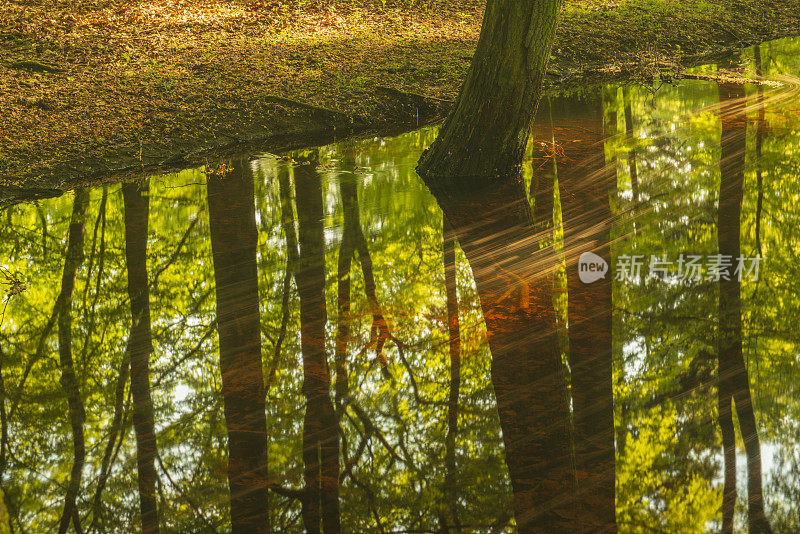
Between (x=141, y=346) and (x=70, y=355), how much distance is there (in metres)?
0.39

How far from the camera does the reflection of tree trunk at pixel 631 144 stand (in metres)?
6.73

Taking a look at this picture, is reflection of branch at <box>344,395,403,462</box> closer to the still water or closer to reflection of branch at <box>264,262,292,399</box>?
the still water

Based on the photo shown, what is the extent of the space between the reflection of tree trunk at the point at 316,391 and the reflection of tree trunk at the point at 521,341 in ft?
2.50

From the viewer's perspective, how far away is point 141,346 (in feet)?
15.2

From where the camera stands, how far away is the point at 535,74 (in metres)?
7.00

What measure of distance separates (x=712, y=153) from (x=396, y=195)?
2.97 metres

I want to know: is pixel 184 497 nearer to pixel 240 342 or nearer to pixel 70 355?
pixel 240 342

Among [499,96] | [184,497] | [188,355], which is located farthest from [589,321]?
[499,96]

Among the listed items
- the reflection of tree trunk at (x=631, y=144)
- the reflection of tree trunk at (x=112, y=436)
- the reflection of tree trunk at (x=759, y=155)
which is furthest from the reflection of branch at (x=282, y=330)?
the reflection of tree trunk at (x=759, y=155)

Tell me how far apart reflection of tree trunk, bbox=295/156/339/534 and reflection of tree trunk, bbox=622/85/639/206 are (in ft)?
8.50

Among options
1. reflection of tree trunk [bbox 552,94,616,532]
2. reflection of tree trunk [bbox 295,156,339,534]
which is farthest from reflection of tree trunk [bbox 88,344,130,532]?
reflection of tree trunk [bbox 552,94,616,532]

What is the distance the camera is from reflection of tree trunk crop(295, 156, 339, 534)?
10.8 ft

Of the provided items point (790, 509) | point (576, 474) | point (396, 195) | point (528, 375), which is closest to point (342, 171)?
point (396, 195)

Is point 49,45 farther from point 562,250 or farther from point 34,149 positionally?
point 562,250
